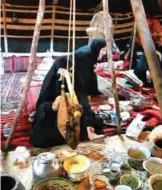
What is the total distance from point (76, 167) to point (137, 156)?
62 cm

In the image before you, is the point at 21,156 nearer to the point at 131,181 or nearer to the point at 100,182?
the point at 100,182

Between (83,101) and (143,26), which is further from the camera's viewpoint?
(83,101)

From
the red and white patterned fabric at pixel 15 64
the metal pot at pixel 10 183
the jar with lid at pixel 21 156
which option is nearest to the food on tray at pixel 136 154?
the jar with lid at pixel 21 156

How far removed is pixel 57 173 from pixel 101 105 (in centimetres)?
162

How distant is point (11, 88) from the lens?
395cm

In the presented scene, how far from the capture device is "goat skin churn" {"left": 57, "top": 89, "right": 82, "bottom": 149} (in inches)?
87.4

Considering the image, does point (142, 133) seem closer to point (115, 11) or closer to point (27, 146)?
point (27, 146)

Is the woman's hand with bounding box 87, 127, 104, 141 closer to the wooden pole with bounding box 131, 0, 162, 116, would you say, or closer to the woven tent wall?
the wooden pole with bounding box 131, 0, 162, 116

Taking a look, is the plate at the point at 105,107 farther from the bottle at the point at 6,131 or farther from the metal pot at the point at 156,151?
the bottle at the point at 6,131

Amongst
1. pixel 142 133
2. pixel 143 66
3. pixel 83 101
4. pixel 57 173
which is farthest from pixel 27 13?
pixel 57 173

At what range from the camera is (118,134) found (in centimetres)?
306

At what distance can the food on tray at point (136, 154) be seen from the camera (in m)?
2.54

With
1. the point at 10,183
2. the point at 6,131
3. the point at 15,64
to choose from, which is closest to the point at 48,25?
the point at 15,64

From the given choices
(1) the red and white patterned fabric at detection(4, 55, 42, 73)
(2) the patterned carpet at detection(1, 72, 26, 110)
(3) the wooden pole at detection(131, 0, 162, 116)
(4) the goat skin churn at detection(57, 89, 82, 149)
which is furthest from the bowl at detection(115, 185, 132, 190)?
(1) the red and white patterned fabric at detection(4, 55, 42, 73)
